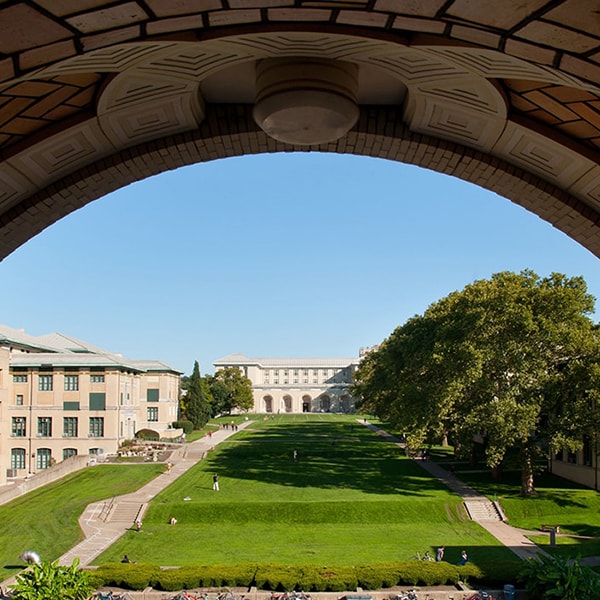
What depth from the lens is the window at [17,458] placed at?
4312cm

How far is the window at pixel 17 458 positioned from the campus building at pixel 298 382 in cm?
8465

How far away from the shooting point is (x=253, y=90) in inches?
172

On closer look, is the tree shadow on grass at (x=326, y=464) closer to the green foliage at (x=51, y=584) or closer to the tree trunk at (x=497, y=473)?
the tree trunk at (x=497, y=473)

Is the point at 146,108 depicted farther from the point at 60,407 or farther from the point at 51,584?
the point at 60,407

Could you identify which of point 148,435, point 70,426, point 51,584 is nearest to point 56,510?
point 51,584

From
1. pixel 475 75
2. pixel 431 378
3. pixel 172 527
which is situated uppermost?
pixel 475 75

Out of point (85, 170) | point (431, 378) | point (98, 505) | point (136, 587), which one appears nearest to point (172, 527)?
point (98, 505)

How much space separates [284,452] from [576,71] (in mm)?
44200

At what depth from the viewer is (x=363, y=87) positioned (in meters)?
4.28

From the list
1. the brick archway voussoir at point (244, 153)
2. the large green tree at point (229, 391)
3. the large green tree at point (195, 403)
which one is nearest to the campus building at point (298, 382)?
the large green tree at point (229, 391)

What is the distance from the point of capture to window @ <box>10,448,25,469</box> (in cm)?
4312

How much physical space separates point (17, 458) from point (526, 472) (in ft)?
111

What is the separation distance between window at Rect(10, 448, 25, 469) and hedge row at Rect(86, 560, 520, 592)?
97.8ft

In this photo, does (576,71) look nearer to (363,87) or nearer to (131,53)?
(363,87)
